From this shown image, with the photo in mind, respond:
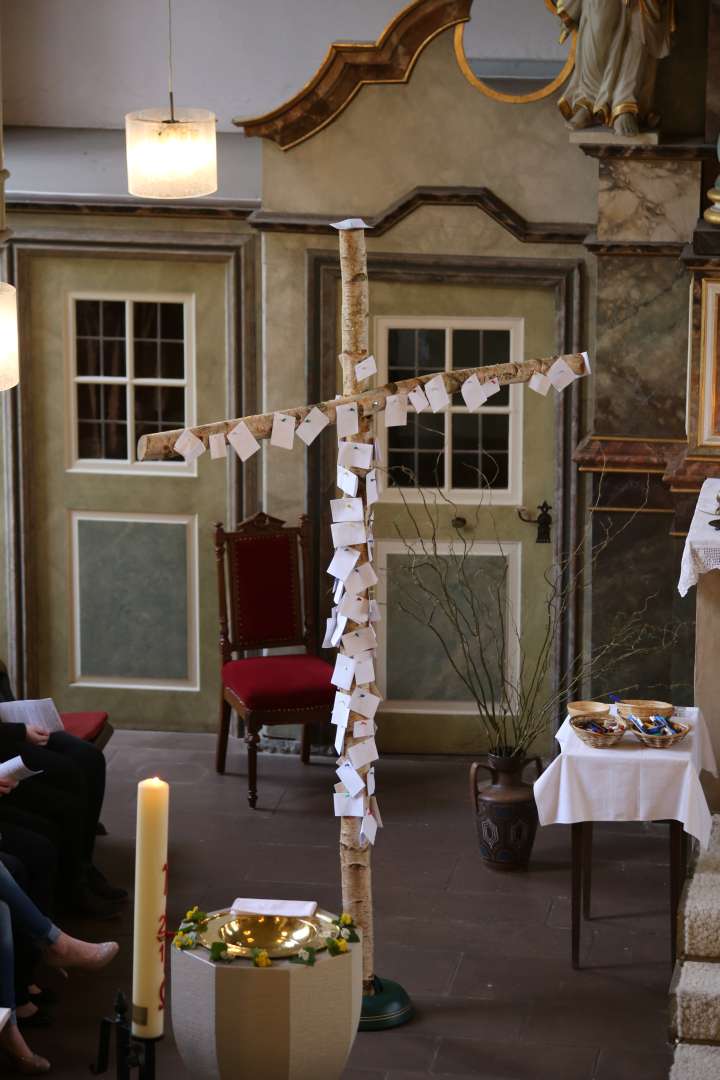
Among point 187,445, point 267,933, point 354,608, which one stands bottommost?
point 267,933

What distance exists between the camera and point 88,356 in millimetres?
7703

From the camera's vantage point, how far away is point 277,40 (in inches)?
340

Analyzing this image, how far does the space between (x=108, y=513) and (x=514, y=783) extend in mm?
2669

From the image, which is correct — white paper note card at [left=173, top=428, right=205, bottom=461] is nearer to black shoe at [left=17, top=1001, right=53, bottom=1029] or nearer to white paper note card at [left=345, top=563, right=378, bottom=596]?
white paper note card at [left=345, top=563, right=378, bottom=596]

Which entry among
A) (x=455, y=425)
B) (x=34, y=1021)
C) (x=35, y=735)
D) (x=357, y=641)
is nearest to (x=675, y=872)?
(x=357, y=641)

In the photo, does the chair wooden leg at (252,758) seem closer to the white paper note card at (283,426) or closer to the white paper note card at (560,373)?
the white paper note card at (283,426)

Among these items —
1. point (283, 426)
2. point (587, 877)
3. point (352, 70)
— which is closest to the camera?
point (283, 426)

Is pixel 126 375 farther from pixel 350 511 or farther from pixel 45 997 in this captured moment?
pixel 45 997

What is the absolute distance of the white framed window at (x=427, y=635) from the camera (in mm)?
7398

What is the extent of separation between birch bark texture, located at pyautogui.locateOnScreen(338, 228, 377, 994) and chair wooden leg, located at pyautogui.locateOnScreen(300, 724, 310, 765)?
2476 millimetres

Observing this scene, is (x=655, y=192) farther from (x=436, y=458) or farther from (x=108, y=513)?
(x=108, y=513)

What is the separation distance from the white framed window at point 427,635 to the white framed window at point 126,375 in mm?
1143

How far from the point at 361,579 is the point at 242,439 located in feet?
1.86

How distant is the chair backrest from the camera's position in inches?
285
